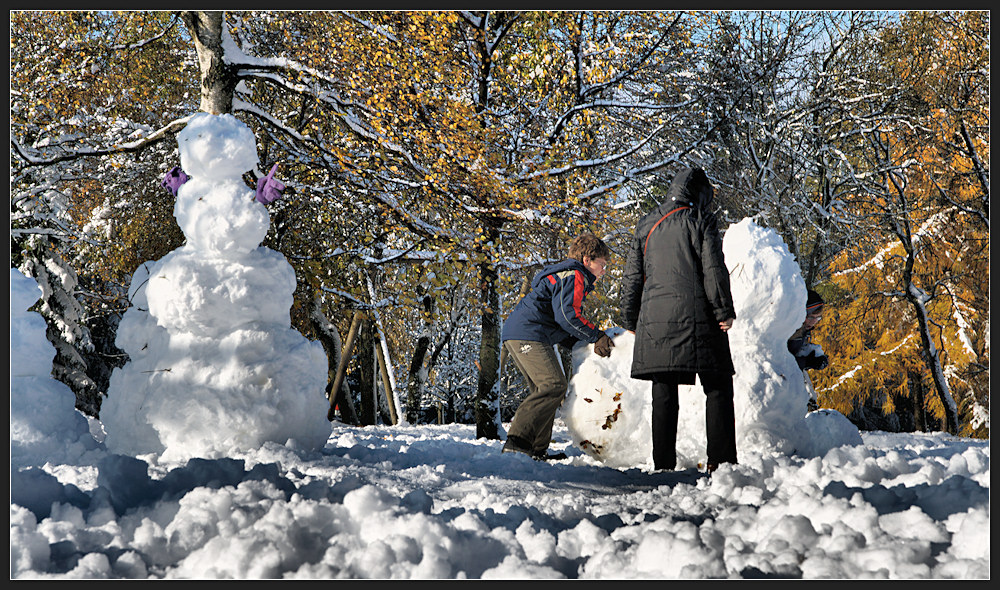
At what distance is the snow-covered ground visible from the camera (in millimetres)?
2244

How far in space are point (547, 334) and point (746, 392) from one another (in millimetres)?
1327

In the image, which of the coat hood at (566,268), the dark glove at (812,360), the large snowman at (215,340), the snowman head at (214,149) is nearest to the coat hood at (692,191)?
the coat hood at (566,268)

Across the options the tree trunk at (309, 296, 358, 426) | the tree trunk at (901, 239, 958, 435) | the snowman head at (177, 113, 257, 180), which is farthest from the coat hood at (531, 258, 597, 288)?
the tree trunk at (901, 239, 958, 435)

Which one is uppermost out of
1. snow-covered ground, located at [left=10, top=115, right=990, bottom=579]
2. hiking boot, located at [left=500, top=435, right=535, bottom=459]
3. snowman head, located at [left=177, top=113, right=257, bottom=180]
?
snowman head, located at [left=177, top=113, right=257, bottom=180]

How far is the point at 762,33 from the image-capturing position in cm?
1007

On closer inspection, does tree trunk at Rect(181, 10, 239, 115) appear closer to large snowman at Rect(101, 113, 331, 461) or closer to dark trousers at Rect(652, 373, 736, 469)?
large snowman at Rect(101, 113, 331, 461)

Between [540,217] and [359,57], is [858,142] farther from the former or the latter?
[359,57]

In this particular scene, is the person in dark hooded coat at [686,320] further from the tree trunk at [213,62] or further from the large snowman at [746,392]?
the tree trunk at [213,62]

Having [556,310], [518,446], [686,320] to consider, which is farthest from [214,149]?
[686,320]

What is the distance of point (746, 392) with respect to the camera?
432cm

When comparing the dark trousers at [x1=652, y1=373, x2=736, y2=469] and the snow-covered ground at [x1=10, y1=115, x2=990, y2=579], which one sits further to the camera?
the dark trousers at [x1=652, y1=373, x2=736, y2=469]

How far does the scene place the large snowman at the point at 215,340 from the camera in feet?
13.5

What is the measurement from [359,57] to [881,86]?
25.2ft

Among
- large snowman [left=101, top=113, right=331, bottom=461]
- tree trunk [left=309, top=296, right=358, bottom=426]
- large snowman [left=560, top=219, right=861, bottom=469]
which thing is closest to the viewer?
large snowman [left=101, top=113, right=331, bottom=461]
